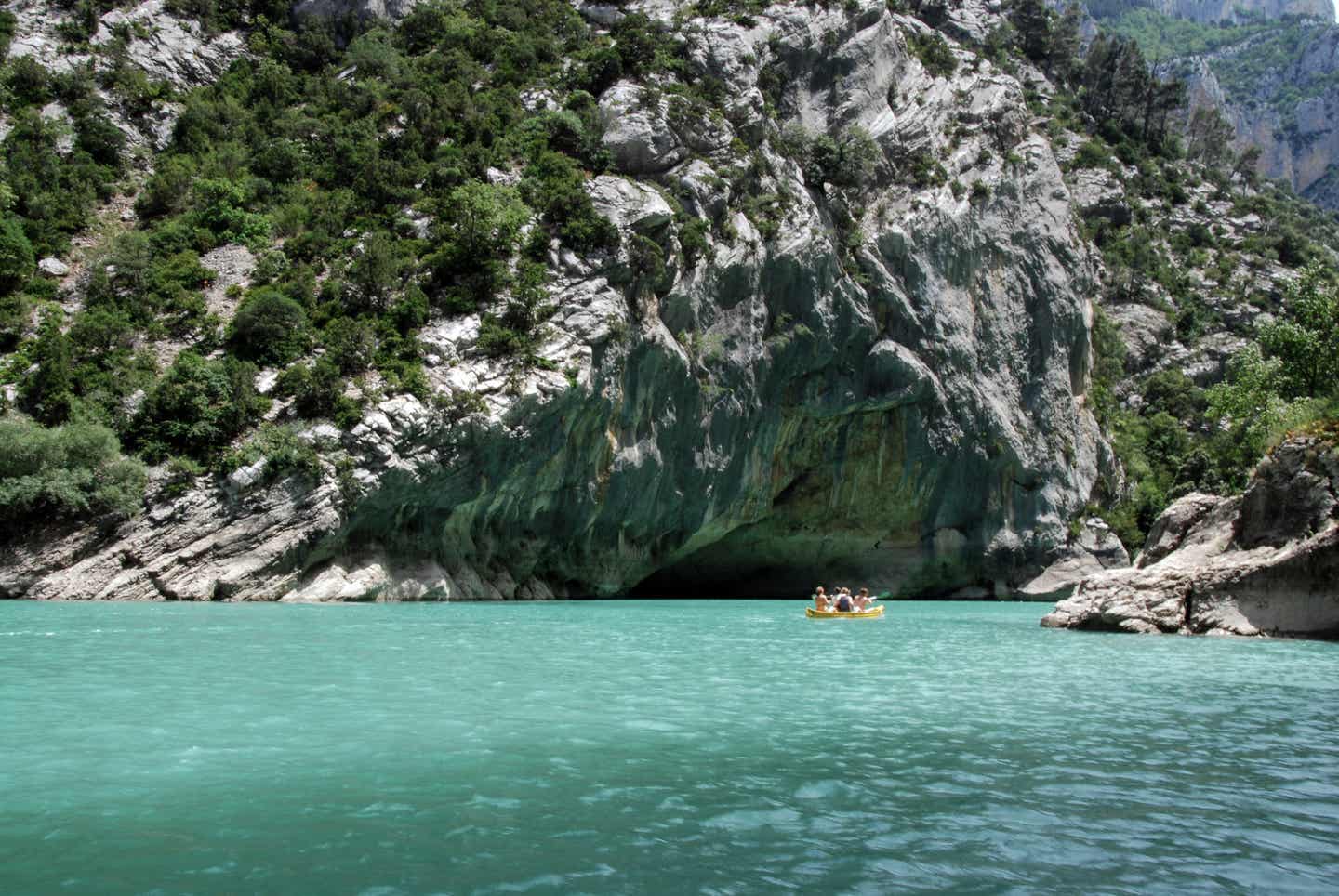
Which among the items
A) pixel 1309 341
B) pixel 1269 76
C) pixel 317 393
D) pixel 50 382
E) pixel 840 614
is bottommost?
pixel 840 614

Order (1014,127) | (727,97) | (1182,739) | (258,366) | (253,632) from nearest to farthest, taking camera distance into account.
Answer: (1182,739) < (253,632) < (258,366) < (727,97) < (1014,127)

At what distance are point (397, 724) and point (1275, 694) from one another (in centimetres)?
1165

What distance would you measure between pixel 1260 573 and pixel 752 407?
24.5 meters

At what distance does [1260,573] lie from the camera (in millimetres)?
21078

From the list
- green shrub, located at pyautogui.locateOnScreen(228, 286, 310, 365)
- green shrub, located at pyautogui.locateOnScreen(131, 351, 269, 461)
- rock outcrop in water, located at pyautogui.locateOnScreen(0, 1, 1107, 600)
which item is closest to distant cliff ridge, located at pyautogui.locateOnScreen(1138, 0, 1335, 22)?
rock outcrop in water, located at pyautogui.locateOnScreen(0, 1, 1107, 600)

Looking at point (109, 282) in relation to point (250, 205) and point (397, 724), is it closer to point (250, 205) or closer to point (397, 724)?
point (250, 205)

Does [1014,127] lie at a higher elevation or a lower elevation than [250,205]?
higher

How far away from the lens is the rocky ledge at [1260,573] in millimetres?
20484

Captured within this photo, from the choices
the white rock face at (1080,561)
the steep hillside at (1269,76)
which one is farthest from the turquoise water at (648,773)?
the steep hillside at (1269,76)

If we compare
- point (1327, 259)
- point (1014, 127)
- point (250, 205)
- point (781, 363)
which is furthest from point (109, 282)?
point (1327, 259)

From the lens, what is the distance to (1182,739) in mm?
9422

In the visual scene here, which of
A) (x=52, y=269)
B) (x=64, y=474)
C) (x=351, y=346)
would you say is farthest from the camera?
(x=52, y=269)

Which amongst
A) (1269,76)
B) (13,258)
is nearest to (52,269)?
(13,258)

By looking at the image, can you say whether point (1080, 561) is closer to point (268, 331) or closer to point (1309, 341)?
point (1309, 341)
